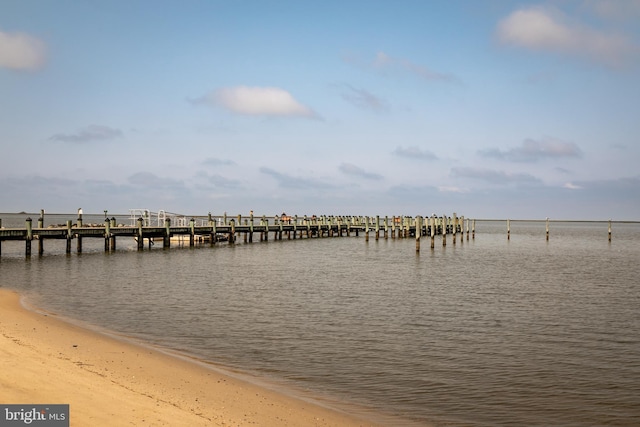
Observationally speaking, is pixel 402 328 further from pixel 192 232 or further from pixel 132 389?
pixel 192 232

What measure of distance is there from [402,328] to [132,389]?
33.5 ft

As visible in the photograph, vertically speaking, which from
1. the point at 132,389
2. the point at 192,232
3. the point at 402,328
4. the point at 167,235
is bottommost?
the point at 402,328

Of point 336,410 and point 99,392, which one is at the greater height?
point 99,392

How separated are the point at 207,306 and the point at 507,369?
39.6 ft

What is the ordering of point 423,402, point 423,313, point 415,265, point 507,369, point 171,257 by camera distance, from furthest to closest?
point 171,257, point 415,265, point 423,313, point 507,369, point 423,402

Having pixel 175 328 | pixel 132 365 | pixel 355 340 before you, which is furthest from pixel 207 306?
pixel 132 365

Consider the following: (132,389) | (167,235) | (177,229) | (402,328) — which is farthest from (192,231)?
(132,389)

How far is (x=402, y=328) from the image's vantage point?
17.6m

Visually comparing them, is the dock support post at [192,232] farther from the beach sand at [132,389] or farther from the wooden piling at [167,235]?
the beach sand at [132,389]

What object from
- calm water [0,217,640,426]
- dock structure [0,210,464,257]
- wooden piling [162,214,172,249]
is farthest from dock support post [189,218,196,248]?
calm water [0,217,640,426]

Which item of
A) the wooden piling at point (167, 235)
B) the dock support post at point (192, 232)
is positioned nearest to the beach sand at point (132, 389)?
the wooden piling at point (167, 235)

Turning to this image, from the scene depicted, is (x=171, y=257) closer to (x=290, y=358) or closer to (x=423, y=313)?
(x=423, y=313)

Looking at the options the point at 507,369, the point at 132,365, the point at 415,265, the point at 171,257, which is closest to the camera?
the point at 132,365

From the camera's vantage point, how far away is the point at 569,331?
1767cm
